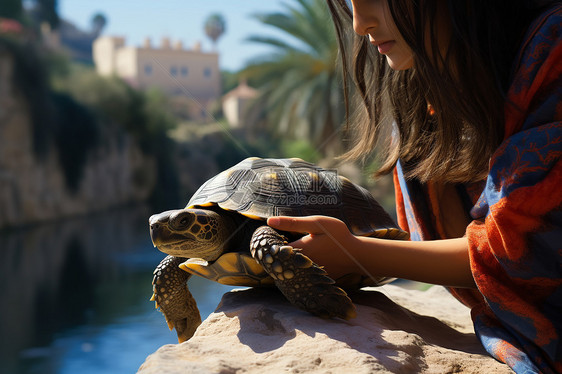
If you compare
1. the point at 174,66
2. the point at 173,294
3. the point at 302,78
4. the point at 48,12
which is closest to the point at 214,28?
the point at 174,66

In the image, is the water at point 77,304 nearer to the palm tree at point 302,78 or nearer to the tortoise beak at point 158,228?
the tortoise beak at point 158,228

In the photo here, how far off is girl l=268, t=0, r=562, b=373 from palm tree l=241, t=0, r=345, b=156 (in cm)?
976

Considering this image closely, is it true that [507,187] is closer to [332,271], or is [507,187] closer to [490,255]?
[490,255]

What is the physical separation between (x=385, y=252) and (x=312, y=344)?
31 cm

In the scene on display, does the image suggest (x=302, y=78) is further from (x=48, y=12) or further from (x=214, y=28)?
(x=214, y=28)

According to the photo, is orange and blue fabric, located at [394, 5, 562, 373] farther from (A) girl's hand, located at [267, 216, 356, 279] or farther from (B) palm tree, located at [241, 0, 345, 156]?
(B) palm tree, located at [241, 0, 345, 156]

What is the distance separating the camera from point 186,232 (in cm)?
138

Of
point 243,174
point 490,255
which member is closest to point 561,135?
point 490,255

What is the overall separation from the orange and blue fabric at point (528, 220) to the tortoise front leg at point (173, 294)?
2.80ft

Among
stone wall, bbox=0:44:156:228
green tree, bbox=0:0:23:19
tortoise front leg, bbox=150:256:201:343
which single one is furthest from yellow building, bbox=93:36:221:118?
tortoise front leg, bbox=150:256:201:343

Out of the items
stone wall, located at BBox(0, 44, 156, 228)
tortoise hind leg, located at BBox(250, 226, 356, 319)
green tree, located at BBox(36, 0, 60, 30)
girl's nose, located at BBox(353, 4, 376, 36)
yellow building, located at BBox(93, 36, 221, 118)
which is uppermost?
green tree, located at BBox(36, 0, 60, 30)

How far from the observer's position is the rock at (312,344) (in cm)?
104

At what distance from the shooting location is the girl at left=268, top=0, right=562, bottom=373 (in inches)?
41.4

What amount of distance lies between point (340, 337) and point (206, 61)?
30.2 m
